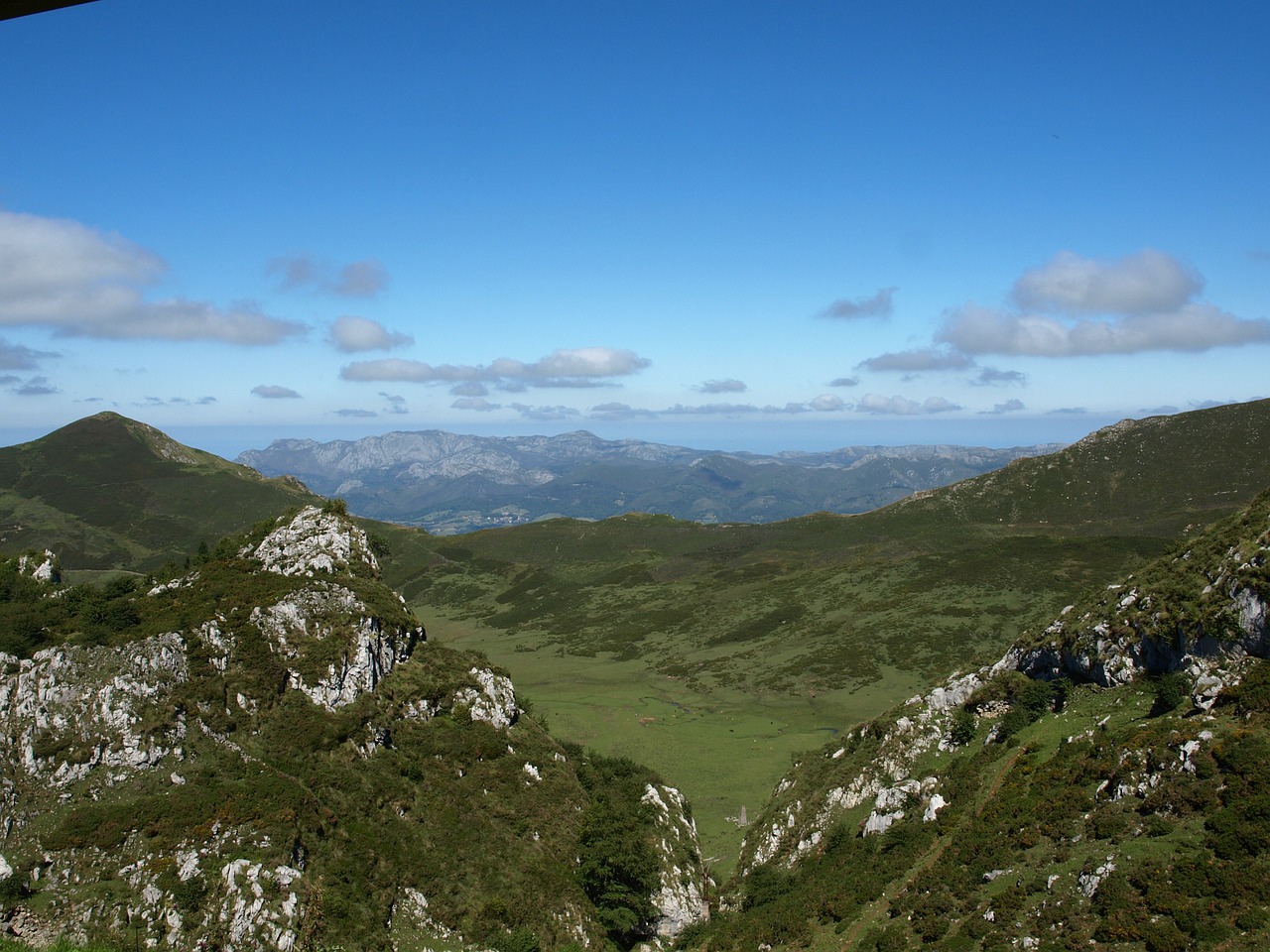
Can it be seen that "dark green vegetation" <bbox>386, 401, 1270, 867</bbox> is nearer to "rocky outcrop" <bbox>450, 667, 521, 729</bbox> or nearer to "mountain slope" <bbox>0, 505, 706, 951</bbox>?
"mountain slope" <bbox>0, 505, 706, 951</bbox>

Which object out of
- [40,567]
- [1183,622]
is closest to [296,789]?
[40,567]

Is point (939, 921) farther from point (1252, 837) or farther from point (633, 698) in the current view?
point (633, 698)

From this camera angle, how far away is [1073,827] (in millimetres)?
35000

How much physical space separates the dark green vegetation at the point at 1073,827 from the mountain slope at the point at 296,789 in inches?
409

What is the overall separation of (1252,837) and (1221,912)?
394 cm

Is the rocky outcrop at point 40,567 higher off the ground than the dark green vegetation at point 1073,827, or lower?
higher

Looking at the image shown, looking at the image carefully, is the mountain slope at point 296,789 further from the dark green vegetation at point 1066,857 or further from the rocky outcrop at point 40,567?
the dark green vegetation at point 1066,857

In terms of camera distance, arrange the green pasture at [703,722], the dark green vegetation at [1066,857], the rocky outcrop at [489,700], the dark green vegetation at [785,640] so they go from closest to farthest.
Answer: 1. the dark green vegetation at [1066,857]
2. the rocky outcrop at [489,700]
3. the green pasture at [703,722]
4. the dark green vegetation at [785,640]

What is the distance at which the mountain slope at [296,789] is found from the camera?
38062mm

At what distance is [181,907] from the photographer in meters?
36.8

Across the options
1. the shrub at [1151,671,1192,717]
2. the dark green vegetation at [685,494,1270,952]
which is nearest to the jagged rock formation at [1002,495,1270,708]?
the dark green vegetation at [685,494,1270,952]

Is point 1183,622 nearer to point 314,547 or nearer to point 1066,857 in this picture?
point 1066,857

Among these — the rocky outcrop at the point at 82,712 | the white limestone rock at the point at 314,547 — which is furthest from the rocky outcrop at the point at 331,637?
the rocky outcrop at the point at 82,712

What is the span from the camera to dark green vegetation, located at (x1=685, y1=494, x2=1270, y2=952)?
28234 mm
